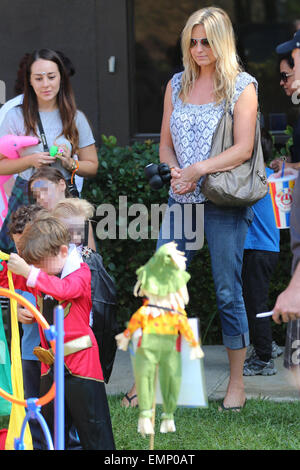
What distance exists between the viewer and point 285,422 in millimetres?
4105

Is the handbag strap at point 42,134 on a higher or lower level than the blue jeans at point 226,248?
higher

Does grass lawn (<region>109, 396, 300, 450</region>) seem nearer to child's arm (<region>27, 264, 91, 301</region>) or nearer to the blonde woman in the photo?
the blonde woman

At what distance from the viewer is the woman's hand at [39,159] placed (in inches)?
174

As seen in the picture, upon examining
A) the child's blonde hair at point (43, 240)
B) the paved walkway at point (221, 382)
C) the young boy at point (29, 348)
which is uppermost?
the child's blonde hair at point (43, 240)

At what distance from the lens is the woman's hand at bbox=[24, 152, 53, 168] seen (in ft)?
14.5

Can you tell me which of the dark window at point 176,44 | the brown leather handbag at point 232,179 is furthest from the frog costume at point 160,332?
the dark window at point 176,44

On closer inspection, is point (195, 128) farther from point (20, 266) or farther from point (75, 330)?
point (20, 266)

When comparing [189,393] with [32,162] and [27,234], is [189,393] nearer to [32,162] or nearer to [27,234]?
[27,234]

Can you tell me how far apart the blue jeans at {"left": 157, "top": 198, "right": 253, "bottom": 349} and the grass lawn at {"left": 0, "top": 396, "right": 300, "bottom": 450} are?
381 millimetres

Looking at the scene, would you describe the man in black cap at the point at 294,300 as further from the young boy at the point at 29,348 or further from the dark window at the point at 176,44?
the dark window at the point at 176,44

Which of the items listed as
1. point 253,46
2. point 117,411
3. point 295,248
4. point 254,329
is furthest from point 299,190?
point 253,46

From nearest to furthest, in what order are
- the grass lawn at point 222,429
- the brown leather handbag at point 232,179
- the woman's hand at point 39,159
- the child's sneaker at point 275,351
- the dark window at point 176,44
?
1. the grass lawn at point 222,429
2. the brown leather handbag at point 232,179
3. the woman's hand at point 39,159
4. the child's sneaker at point 275,351
5. the dark window at point 176,44

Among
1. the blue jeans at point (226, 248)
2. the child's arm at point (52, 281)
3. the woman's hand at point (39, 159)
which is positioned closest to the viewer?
the child's arm at point (52, 281)

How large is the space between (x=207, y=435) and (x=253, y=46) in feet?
13.0
